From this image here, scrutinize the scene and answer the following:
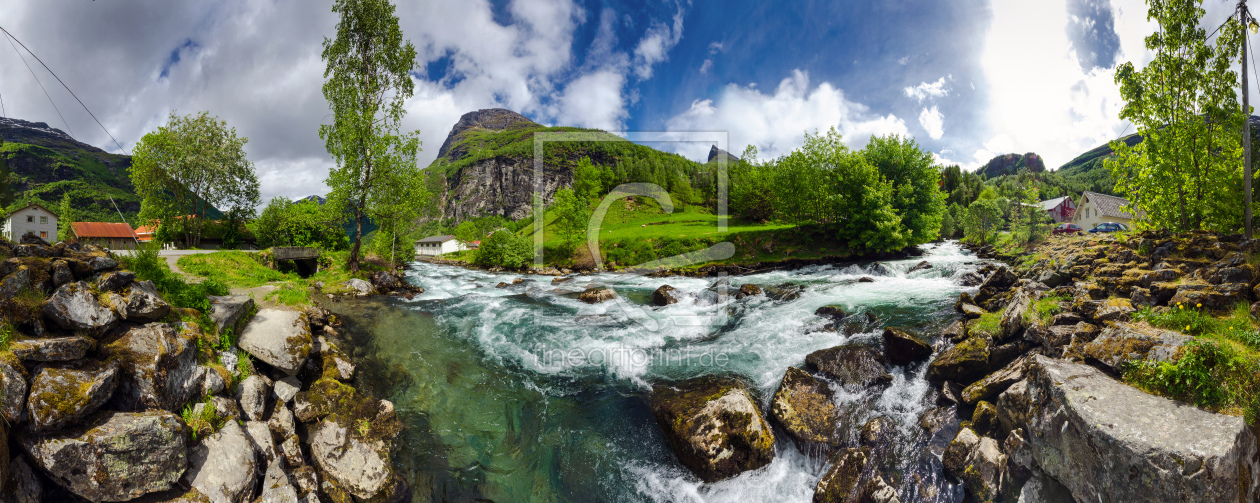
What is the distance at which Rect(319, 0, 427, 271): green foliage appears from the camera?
2583cm

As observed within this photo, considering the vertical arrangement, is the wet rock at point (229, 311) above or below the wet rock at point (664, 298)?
above

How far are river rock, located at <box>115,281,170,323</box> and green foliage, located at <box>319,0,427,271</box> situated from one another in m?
20.3

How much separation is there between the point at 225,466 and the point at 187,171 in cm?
4431

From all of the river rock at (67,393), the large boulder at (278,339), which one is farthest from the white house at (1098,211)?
the river rock at (67,393)

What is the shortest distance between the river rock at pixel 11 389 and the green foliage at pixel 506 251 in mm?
41906

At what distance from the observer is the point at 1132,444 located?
213 inches

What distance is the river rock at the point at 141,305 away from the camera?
22.1 ft

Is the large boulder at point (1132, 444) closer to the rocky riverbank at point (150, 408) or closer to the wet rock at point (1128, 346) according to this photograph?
the wet rock at point (1128, 346)

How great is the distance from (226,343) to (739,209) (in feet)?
215

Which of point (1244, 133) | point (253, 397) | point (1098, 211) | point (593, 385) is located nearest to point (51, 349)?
point (253, 397)

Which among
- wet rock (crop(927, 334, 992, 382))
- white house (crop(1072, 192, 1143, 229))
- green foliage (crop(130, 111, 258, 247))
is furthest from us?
white house (crop(1072, 192, 1143, 229))

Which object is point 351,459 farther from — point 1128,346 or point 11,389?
point 1128,346

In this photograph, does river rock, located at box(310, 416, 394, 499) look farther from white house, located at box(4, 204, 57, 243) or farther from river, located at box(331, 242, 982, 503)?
white house, located at box(4, 204, 57, 243)

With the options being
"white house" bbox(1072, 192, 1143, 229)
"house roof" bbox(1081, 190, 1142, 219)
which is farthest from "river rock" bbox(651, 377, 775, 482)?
"house roof" bbox(1081, 190, 1142, 219)
